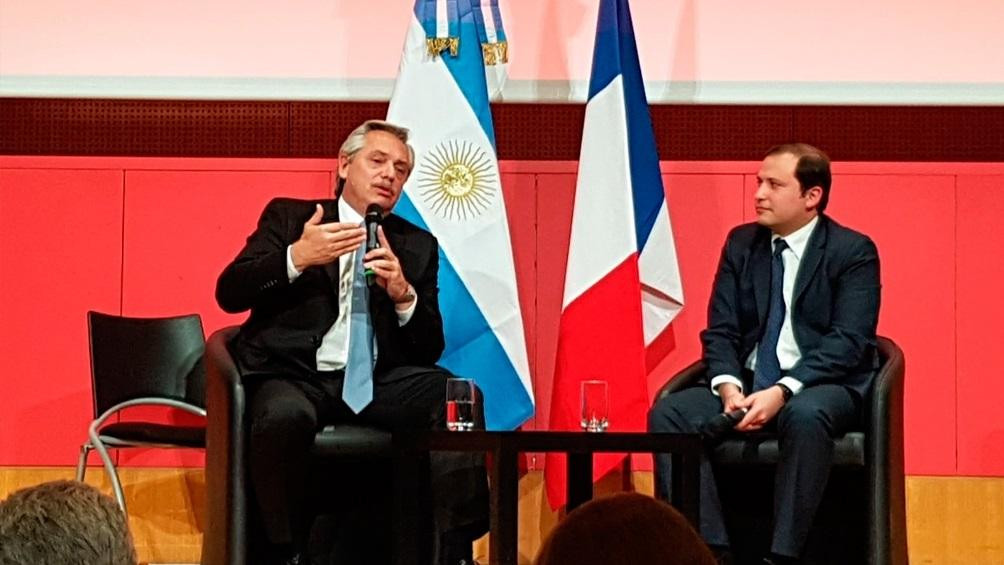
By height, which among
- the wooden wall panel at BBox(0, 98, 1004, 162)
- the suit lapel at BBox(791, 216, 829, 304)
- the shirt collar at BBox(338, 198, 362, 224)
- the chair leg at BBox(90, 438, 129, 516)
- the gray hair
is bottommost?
the chair leg at BBox(90, 438, 129, 516)

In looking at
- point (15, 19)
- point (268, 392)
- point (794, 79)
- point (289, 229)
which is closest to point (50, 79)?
point (15, 19)

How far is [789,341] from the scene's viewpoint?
429 cm

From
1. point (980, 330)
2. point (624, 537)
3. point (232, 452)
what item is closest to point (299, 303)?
point (232, 452)

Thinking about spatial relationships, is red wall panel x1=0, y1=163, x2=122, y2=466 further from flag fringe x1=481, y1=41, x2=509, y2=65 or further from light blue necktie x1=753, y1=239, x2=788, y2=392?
light blue necktie x1=753, y1=239, x2=788, y2=392

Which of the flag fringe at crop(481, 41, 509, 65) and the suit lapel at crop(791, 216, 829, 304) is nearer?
the suit lapel at crop(791, 216, 829, 304)

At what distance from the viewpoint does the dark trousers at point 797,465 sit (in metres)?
3.86

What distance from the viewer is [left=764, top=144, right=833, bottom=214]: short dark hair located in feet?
14.3

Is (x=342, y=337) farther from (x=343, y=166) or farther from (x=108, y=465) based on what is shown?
(x=108, y=465)

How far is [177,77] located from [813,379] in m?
2.50

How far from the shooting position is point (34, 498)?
5.07 ft

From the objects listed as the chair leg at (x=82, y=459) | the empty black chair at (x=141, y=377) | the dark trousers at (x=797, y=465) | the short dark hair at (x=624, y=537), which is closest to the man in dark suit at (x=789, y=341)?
the dark trousers at (x=797, y=465)

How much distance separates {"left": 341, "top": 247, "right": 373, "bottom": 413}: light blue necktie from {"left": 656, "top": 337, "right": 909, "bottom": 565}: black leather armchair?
968 mm

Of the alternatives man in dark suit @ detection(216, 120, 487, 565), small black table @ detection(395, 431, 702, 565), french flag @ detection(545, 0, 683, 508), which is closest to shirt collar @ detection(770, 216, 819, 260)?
french flag @ detection(545, 0, 683, 508)

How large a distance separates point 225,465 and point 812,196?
187 cm
